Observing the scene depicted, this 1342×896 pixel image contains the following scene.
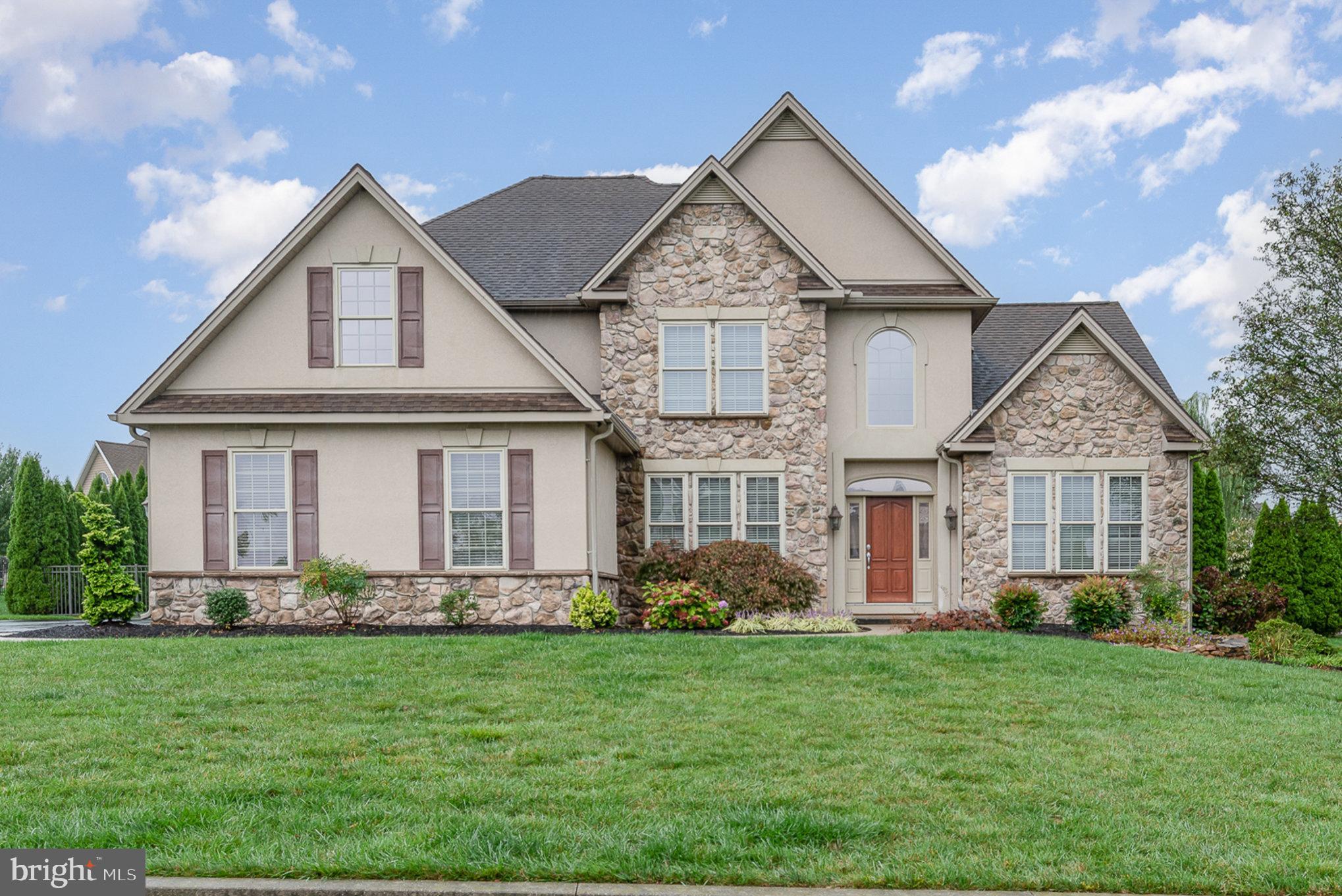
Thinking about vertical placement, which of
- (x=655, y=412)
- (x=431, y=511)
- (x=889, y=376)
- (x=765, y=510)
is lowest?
(x=765, y=510)

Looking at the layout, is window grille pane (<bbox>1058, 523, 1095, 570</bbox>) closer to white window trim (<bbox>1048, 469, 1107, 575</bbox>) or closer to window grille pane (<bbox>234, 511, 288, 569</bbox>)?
white window trim (<bbox>1048, 469, 1107, 575</bbox>)

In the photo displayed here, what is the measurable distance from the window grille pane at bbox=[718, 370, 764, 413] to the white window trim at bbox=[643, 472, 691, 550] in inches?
55.5

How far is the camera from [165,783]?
6.30 metres

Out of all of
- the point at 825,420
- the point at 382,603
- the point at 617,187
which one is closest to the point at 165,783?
the point at 382,603

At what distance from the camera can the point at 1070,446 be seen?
17719 millimetres

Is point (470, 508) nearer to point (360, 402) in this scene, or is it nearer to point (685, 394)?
point (360, 402)

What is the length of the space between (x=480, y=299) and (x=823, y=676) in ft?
27.1

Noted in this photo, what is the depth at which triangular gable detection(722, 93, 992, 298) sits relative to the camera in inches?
727

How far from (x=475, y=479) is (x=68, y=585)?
13.9 m

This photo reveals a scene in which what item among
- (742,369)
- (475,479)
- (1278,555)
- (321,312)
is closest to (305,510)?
(475,479)

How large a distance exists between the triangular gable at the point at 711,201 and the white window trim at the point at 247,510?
5.53 metres

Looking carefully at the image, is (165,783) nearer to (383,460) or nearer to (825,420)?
(383,460)

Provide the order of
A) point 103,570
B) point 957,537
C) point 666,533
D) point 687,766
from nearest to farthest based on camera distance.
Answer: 1. point 687,766
2. point 103,570
3. point 666,533
4. point 957,537

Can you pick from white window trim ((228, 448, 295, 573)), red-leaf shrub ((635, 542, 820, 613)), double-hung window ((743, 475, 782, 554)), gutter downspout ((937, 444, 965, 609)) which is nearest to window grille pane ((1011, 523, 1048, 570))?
gutter downspout ((937, 444, 965, 609))
